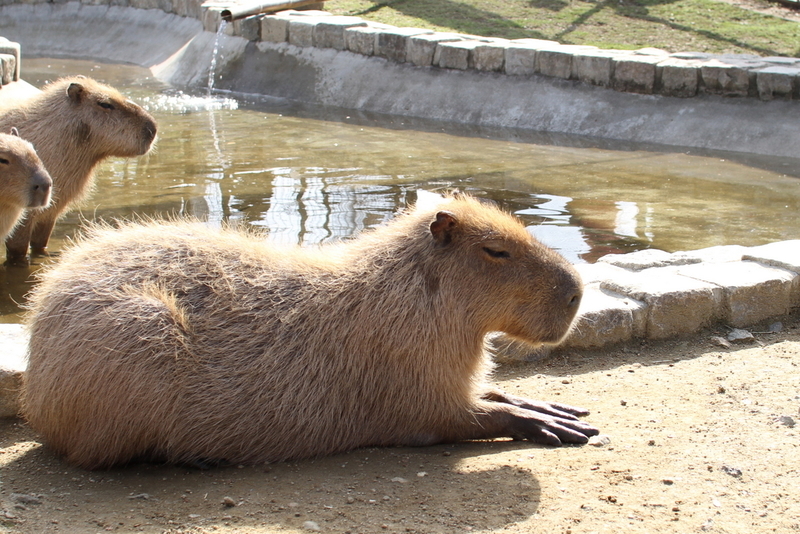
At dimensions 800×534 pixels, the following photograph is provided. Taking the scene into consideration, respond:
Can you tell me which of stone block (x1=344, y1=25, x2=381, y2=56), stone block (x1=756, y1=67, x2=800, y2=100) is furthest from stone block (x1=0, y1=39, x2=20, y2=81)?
stone block (x1=756, y1=67, x2=800, y2=100)

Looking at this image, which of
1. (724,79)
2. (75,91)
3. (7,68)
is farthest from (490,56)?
(75,91)

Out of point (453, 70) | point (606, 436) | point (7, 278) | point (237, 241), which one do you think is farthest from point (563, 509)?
point (453, 70)

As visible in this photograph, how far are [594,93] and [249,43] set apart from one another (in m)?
5.48

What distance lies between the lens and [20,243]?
19.7 ft

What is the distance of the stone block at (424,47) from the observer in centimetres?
1121

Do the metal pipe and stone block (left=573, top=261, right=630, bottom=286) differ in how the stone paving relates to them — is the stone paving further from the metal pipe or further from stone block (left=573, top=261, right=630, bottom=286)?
stone block (left=573, top=261, right=630, bottom=286)

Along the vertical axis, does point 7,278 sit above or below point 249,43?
below

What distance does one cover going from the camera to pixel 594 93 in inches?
398

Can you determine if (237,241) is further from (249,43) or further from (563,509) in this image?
(249,43)

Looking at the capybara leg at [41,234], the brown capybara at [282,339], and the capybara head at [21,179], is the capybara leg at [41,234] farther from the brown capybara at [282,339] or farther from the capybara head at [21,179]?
the brown capybara at [282,339]

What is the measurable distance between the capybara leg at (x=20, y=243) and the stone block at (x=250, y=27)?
306 inches

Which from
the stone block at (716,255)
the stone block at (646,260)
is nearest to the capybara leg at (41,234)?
the stone block at (646,260)

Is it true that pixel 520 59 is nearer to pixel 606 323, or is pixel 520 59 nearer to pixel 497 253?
pixel 606 323

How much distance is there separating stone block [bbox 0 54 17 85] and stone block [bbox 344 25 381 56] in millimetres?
4833
